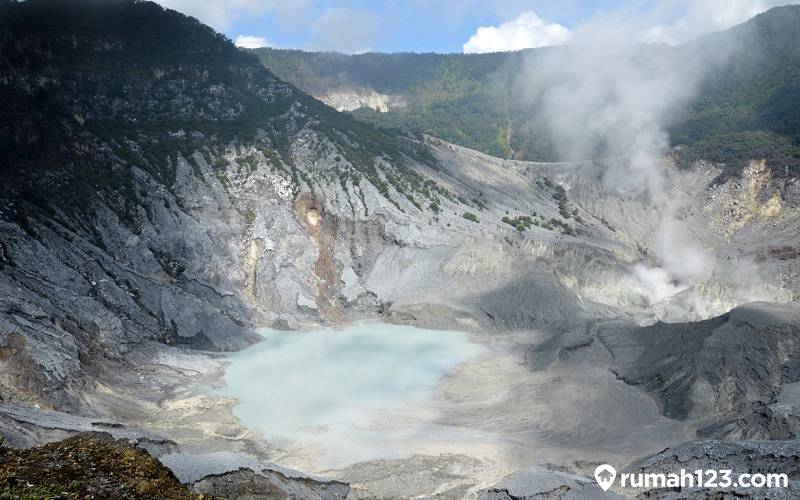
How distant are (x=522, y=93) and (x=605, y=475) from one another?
456 ft

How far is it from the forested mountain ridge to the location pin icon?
209 ft

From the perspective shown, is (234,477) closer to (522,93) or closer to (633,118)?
(633,118)

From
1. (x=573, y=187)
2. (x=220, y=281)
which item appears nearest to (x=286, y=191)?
(x=220, y=281)

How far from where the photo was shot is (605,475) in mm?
24703

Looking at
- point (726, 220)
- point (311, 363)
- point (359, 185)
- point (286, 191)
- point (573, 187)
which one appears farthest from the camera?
point (573, 187)

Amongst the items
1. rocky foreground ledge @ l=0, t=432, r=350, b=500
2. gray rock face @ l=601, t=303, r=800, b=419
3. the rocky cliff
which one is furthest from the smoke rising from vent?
rocky foreground ledge @ l=0, t=432, r=350, b=500

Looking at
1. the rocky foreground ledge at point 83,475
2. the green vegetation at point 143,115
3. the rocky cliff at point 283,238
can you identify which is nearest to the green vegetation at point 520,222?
the rocky cliff at point 283,238

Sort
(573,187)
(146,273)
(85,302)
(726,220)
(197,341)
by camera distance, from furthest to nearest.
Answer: (573,187) → (726,220) → (146,273) → (197,341) → (85,302)

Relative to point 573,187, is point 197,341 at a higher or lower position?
lower

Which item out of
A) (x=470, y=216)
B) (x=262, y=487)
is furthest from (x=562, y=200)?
(x=262, y=487)

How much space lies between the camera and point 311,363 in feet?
133

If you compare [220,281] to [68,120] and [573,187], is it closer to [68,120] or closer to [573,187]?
[68,120]

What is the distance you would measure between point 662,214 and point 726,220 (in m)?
7.36

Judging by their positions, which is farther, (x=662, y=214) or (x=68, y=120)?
(x=662, y=214)
